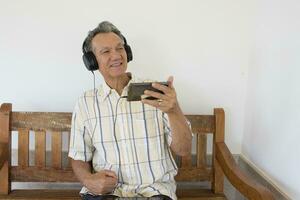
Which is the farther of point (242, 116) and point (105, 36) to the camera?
point (242, 116)

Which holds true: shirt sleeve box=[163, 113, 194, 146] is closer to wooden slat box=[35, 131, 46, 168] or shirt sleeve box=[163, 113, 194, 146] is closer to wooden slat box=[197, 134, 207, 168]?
wooden slat box=[197, 134, 207, 168]

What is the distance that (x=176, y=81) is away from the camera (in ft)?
5.53

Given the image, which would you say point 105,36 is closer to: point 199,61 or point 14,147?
point 199,61

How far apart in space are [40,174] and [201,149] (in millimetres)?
798

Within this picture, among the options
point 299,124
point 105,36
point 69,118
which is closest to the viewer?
point 299,124

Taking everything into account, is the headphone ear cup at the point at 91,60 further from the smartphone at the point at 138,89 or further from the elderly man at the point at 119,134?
the smartphone at the point at 138,89

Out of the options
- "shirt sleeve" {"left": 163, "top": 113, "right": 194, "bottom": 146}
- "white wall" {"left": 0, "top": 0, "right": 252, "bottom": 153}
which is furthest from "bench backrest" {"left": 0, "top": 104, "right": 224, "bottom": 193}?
"shirt sleeve" {"left": 163, "top": 113, "right": 194, "bottom": 146}

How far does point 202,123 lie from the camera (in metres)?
1.58

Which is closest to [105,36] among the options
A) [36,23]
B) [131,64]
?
[131,64]

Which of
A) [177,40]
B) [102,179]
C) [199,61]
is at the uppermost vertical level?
[177,40]

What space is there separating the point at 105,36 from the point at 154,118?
392mm

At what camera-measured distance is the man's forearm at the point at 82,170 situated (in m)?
1.31

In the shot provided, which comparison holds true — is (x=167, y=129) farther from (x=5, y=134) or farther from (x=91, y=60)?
(x=5, y=134)

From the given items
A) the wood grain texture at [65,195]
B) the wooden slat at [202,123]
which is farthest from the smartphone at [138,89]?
the wood grain texture at [65,195]
